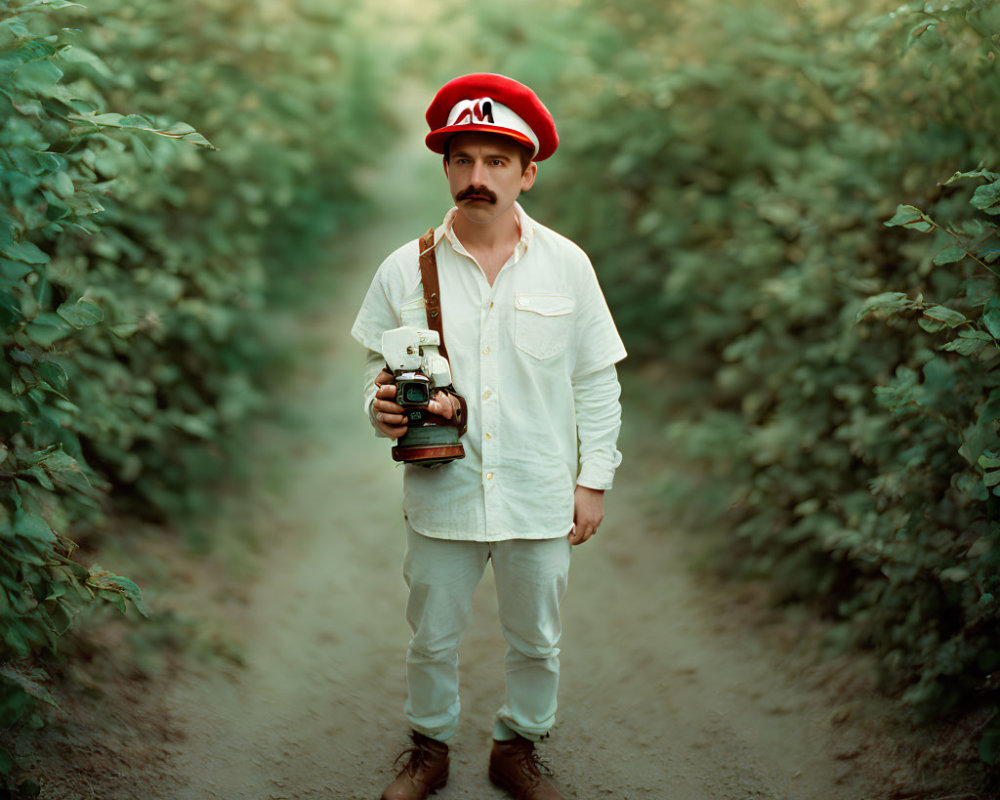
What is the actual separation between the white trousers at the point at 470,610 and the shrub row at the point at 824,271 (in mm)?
1167

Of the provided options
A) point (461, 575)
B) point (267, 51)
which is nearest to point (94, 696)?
point (461, 575)

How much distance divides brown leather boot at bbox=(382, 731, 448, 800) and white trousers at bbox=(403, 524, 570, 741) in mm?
47

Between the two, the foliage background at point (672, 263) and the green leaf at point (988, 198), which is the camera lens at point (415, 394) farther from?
the green leaf at point (988, 198)

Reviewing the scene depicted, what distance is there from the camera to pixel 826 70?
443cm

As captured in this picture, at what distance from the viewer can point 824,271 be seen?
3941 mm

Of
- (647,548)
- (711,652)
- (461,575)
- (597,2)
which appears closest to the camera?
(461,575)

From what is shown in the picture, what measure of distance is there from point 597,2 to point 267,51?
2292 mm

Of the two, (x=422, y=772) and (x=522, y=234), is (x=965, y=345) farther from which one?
(x=422, y=772)

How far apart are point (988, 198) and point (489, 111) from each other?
135 cm

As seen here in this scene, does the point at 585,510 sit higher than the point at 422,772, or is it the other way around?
the point at 585,510

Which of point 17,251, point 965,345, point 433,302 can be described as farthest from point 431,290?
point 965,345

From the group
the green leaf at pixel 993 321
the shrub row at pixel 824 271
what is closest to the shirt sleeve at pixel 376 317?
the shrub row at pixel 824 271

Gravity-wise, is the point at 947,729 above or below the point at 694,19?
below

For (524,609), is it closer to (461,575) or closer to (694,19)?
(461,575)
